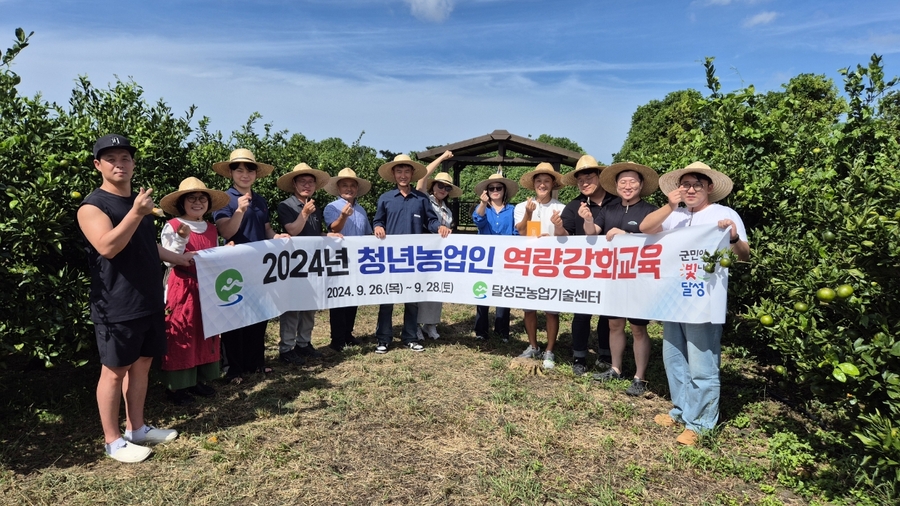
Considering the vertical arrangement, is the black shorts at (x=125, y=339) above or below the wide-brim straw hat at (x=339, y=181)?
below

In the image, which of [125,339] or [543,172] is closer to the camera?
[125,339]

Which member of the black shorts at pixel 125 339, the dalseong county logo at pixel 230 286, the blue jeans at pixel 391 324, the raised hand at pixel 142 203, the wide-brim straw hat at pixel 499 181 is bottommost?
the blue jeans at pixel 391 324

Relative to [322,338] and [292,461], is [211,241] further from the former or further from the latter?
[322,338]

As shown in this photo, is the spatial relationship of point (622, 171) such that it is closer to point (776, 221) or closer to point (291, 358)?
point (776, 221)

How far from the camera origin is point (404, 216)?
6375 mm

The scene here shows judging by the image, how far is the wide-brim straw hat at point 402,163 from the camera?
6.31 meters

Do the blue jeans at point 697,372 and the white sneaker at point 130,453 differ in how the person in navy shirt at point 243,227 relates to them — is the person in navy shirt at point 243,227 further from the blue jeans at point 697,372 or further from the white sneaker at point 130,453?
the blue jeans at point 697,372

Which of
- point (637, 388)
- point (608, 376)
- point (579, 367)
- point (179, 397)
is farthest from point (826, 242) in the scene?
point (179, 397)

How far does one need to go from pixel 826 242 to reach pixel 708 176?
1245 mm

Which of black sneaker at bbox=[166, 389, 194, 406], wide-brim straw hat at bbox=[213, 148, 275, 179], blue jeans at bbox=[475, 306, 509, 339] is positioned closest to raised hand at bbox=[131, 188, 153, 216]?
wide-brim straw hat at bbox=[213, 148, 275, 179]

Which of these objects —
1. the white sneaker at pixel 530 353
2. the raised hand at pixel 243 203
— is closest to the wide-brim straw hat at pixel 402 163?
the raised hand at pixel 243 203

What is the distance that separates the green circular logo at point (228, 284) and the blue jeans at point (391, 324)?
73.8 inches

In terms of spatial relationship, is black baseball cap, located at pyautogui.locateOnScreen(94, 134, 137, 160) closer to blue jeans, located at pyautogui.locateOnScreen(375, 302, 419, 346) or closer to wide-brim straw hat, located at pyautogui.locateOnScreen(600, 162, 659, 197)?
blue jeans, located at pyautogui.locateOnScreen(375, 302, 419, 346)

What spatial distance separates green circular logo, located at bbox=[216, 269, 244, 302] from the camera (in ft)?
16.0
